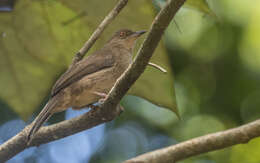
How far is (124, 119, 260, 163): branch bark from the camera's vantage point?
1.23 metres

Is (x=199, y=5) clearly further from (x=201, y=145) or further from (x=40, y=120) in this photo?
(x=40, y=120)

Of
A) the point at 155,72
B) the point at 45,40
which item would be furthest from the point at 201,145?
the point at 45,40

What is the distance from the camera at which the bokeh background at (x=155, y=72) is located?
1589 millimetres

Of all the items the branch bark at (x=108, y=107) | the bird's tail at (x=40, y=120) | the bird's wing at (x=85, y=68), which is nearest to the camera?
the branch bark at (x=108, y=107)

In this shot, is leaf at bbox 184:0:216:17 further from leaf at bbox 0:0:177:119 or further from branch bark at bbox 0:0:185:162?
branch bark at bbox 0:0:185:162

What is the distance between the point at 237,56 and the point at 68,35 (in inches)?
28.6

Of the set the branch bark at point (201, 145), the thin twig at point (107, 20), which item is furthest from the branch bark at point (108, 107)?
the branch bark at point (201, 145)

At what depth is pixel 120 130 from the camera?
6.73 ft

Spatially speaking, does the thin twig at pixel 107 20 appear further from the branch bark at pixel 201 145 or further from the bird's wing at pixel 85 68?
the branch bark at pixel 201 145

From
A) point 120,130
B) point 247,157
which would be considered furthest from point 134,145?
point 247,157

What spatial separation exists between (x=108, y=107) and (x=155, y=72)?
192 millimetres

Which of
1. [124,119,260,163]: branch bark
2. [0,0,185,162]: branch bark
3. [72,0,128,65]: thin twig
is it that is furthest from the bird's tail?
[124,119,260,163]: branch bark

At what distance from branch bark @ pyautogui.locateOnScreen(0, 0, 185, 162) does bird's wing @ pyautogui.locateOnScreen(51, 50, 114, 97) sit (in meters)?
0.27

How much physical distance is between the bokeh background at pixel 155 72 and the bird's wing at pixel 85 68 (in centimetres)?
11
